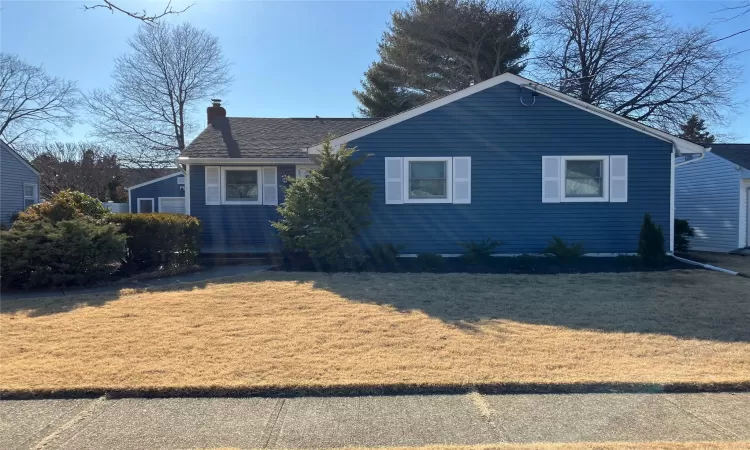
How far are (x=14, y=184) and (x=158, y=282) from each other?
15750 millimetres

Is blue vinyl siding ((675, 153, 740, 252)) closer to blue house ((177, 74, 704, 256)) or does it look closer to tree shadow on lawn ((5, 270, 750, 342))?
blue house ((177, 74, 704, 256))

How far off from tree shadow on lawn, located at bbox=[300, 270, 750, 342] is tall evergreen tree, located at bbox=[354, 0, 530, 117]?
57.9 ft

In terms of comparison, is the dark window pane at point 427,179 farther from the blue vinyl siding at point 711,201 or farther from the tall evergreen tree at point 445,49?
the tall evergreen tree at point 445,49

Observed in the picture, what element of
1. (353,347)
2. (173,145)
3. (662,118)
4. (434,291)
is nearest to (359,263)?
(434,291)

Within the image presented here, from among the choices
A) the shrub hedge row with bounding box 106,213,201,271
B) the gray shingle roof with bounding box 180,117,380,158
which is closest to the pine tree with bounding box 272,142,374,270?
the gray shingle roof with bounding box 180,117,380,158

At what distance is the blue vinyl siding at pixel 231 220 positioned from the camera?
13.8m

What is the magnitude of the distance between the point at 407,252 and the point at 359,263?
1.75 meters

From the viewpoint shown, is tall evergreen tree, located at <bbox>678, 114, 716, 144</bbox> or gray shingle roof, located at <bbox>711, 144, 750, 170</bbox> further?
tall evergreen tree, located at <bbox>678, 114, 716, 144</bbox>

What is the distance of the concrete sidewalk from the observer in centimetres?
342

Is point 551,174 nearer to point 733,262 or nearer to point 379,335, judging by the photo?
point 733,262

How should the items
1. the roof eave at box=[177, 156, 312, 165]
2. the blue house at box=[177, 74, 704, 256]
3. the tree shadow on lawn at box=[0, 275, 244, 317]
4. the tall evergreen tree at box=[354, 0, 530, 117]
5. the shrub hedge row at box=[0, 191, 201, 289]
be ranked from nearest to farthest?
the tree shadow on lawn at box=[0, 275, 244, 317]
the shrub hedge row at box=[0, 191, 201, 289]
the blue house at box=[177, 74, 704, 256]
the roof eave at box=[177, 156, 312, 165]
the tall evergreen tree at box=[354, 0, 530, 117]

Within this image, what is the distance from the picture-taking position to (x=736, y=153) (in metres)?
17.7

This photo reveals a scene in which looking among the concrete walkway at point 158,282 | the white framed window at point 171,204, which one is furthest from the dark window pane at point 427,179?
the white framed window at point 171,204

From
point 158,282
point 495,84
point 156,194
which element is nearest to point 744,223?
point 495,84
